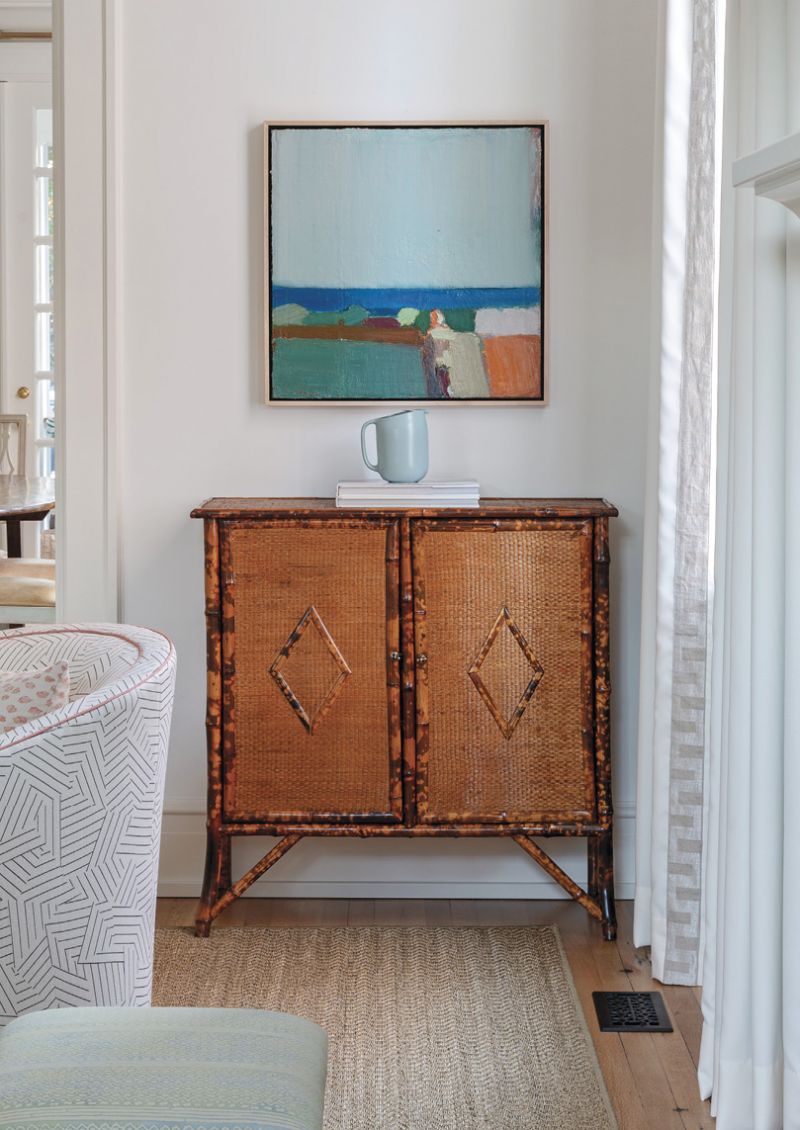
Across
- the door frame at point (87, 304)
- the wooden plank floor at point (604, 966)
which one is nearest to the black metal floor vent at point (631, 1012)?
the wooden plank floor at point (604, 966)

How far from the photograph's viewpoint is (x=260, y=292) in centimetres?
289

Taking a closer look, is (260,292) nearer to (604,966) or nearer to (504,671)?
(504,671)

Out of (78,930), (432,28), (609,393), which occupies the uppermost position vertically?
(432,28)

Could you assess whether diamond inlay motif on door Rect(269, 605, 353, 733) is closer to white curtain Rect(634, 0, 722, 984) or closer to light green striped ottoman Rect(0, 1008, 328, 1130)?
white curtain Rect(634, 0, 722, 984)

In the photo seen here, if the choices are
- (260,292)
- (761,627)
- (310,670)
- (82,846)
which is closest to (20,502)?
(260,292)

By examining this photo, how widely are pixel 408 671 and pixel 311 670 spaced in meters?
0.21

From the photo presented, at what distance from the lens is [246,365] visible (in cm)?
292

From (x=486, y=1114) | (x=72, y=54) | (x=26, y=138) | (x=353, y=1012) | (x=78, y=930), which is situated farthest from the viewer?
(x=26, y=138)

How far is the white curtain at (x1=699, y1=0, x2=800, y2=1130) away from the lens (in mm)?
1658

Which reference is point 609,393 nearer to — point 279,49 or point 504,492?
point 504,492

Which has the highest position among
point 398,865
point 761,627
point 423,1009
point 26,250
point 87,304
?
point 26,250

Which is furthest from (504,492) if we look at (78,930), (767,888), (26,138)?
(26,138)

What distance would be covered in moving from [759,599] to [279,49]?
73.6 inches

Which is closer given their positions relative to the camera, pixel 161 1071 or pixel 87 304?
pixel 161 1071
